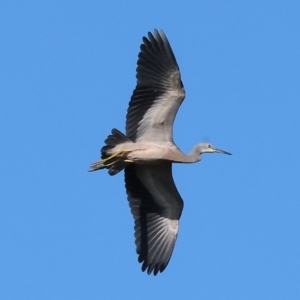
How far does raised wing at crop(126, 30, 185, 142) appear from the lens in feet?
72.6

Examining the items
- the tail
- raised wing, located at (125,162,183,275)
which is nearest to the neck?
raised wing, located at (125,162,183,275)

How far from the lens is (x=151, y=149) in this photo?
22.1 metres

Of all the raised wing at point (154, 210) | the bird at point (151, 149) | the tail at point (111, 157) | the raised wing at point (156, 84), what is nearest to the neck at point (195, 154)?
the bird at point (151, 149)

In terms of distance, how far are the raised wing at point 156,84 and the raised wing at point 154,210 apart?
0.74 metres

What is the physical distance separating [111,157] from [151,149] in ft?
2.09

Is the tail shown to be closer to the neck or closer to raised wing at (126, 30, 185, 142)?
raised wing at (126, 30, 185, 142)

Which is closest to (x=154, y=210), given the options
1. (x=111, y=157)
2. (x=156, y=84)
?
(x=111, y=157)

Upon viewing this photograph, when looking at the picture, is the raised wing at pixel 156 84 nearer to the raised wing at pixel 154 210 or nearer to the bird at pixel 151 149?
the bird at pixel 151 149

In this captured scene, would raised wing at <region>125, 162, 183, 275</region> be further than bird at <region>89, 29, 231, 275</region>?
Yes

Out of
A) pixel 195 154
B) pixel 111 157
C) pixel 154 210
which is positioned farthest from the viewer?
pixel 154 210

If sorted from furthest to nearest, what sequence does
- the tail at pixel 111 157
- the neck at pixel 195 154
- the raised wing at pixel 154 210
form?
the raised wing at pixel 154 210 → the neck at pixel 195 154 → the tail at pixel 111 157

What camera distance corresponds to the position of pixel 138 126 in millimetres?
22375

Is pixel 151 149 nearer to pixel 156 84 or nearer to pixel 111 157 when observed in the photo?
pixel 111 157

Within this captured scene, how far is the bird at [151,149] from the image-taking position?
22109 mm
